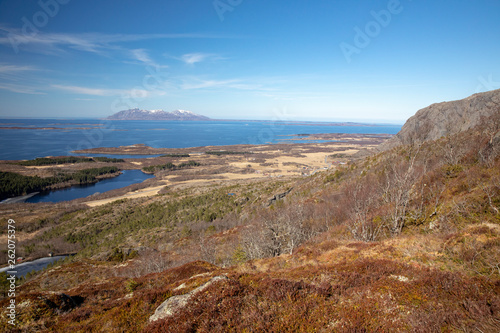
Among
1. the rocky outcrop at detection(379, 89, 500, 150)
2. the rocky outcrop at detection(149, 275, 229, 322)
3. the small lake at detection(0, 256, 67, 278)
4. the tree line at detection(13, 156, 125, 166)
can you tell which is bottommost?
the small lake at detection(0, 256, 67, 278)

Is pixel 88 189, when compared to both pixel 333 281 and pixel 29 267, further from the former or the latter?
pixel 333 281

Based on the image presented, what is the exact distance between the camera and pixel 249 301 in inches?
313

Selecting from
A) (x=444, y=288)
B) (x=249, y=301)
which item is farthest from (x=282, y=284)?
(x=444, y=288)

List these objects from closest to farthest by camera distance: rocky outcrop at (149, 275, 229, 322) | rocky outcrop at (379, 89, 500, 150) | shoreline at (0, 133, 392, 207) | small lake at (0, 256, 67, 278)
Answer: rocky outcrop at (149, 275, 229, 322), small lake at (0, 256, 67, 278), rocky outcrop at (379, 89, 500, 150), shoreline at (0, 133, 392, 207)

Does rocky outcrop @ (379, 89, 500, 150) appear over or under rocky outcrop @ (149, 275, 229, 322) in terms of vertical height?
over

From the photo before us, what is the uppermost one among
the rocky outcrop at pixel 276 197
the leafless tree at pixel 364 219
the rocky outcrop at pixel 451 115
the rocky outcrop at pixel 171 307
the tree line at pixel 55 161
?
the rocky outcrop at pixel 451 115

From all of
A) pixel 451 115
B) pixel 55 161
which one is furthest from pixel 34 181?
pixel 451 115

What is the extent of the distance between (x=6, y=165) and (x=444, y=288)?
134617mm

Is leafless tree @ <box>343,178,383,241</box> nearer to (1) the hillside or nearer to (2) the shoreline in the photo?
(1) the hillside

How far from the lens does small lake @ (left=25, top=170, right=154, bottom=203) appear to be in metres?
69.5

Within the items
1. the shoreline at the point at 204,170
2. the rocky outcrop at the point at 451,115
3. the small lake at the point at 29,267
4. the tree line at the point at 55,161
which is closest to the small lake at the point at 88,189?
the shoreline at the point at 204,170

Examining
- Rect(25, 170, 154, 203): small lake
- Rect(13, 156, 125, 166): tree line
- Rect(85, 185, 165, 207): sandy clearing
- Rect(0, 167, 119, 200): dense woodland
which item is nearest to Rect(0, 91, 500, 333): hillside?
Rect(85, 185, 165, 207): sandy clearing

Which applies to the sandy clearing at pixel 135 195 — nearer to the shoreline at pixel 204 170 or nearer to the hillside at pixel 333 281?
the shoreline at pixel 204 170

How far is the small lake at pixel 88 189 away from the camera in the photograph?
228 feet
